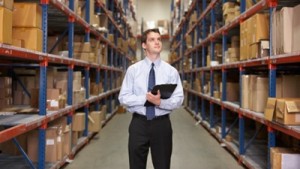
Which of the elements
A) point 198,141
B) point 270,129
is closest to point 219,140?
point 198,141

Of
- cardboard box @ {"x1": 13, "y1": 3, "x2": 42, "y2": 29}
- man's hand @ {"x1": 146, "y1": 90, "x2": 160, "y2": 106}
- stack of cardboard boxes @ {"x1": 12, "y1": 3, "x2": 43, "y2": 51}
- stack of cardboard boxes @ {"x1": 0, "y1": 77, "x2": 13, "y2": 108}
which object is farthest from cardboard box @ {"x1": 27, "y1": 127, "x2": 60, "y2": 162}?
Answer: man's hand @ {"x1": 146, "y1": 90, "x2": 160, "y2": 106}

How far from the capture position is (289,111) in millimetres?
2744

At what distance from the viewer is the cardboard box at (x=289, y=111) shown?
2.76 m

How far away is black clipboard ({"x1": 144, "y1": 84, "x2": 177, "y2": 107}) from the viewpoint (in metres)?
2.51

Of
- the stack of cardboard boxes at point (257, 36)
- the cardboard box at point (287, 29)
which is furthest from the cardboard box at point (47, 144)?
the cardboard box at point (287, 29)

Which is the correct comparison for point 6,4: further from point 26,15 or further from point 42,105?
point 42,105

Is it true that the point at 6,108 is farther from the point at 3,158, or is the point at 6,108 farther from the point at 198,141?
the point at 198,141

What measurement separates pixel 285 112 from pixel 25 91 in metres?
3.47

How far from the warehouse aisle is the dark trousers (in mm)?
1661

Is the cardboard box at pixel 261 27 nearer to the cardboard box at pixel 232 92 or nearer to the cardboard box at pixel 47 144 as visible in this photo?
the cardboard box at pixel 232 92

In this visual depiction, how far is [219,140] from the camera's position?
5742 millimetres

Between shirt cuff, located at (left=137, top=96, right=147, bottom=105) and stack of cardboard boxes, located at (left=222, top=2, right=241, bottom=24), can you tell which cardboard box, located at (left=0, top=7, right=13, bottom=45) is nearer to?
shirt cuff, located at (left=137, top=96, right=147, bottom=105)

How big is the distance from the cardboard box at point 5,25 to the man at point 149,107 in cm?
100

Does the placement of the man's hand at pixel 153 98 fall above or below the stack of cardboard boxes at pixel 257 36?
below
